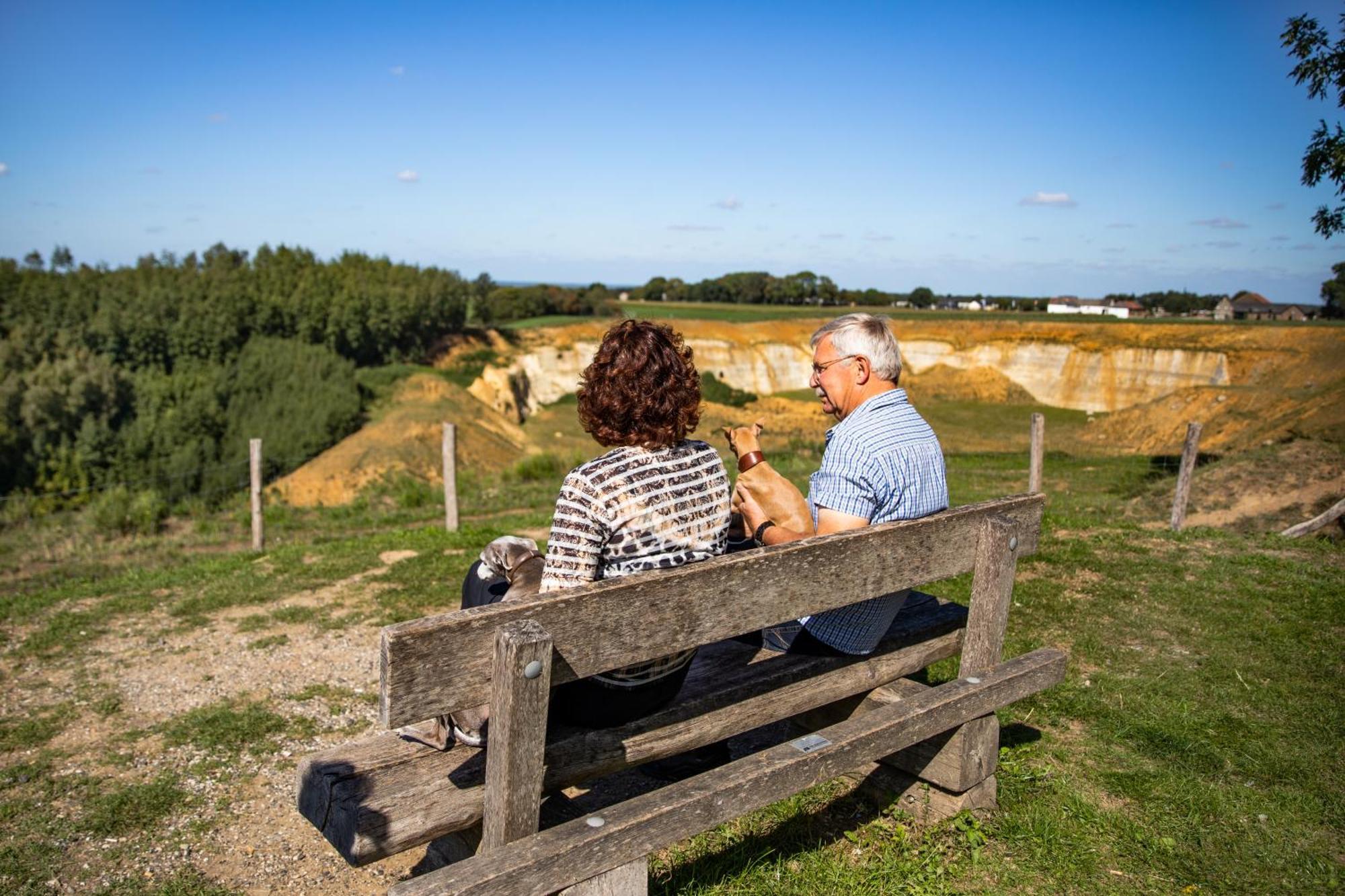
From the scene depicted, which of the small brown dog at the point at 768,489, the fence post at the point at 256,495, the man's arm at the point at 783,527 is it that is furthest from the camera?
the fence post at the point at 256,495

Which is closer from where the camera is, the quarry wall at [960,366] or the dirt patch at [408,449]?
the dirt patch at [408,449]

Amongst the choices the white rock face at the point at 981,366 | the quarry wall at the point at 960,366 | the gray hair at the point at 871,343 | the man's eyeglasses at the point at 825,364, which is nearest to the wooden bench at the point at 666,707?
the gray hair at the point at 871,343

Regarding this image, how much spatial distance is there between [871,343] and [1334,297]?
182 ft

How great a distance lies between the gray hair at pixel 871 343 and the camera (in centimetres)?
373

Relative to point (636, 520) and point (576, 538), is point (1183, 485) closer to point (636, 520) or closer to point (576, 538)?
point (636, 520)

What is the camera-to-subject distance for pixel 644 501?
2.91 meters

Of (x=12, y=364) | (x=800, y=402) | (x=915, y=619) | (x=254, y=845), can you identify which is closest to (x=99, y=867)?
(x=254, y=845)

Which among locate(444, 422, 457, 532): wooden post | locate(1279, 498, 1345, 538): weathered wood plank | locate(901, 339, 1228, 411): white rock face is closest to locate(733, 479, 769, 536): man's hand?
locate(444, 422, 457, 532): wooden post

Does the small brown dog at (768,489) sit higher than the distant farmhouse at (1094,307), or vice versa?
the distant farmhouse at (1094,307)

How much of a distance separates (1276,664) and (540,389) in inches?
2043

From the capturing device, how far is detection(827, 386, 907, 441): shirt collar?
11.9 feet

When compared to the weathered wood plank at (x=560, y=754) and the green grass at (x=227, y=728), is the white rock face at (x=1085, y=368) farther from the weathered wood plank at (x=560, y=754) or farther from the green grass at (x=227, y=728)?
the weathered wood plank at (x=560, y=754)

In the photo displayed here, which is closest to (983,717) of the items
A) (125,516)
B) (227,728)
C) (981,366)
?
(227,728)

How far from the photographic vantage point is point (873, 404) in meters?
3.65
